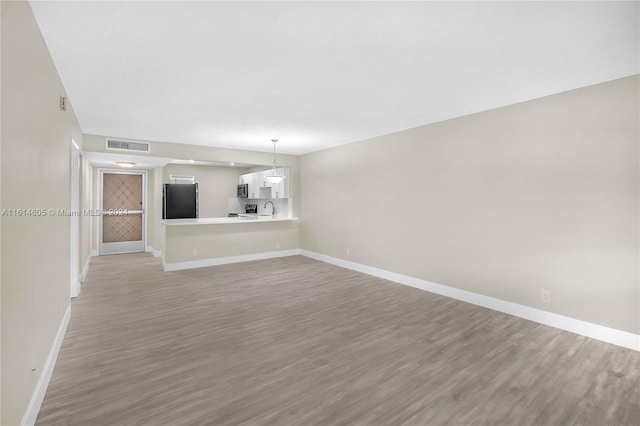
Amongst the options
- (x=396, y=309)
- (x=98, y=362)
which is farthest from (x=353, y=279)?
(x=98, y=362)

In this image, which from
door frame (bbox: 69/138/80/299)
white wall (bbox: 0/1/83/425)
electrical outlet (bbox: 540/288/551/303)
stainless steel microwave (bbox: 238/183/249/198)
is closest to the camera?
white wall (bbox: 0/1/83/425)

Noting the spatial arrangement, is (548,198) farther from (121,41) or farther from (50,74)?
(50,74)

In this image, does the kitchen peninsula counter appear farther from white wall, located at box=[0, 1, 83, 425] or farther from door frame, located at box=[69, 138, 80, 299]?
white wall, located at box=[0, 1, 83, 425]

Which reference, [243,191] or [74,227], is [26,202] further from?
[243,191]

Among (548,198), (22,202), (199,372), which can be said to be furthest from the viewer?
(548,198)

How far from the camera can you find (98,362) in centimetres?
255

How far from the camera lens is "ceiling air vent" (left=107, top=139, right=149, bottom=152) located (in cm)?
524

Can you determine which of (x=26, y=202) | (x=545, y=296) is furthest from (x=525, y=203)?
(x=26, y=202)

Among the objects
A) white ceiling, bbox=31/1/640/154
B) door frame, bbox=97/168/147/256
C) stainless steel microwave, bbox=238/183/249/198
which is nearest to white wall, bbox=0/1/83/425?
white ceiling, bbox=31/1/640/154

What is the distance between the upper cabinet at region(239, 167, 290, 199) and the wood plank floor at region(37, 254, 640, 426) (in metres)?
3.59

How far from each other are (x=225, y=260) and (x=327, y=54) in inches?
203

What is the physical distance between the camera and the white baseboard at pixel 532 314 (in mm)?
2883

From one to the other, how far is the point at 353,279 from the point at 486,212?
238 centimetres

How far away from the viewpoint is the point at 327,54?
2.40m
